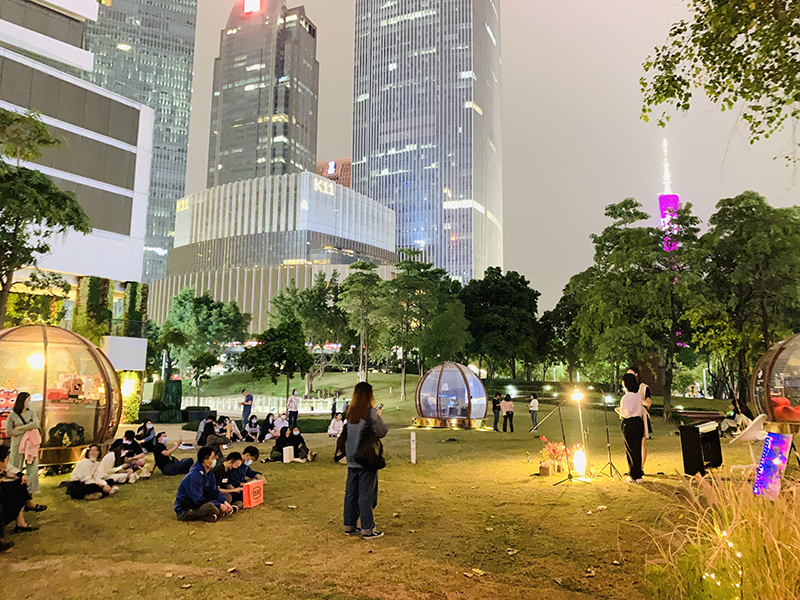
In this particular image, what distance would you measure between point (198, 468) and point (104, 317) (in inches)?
842

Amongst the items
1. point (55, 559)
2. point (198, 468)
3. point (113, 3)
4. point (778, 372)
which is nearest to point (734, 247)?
point (778, 372)

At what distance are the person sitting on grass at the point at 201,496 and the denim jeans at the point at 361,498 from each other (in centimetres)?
199

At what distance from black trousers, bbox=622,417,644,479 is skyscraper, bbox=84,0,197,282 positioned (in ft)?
524

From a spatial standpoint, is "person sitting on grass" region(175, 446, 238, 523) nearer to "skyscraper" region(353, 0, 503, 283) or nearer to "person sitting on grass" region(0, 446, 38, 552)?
"person sitting on grass" region(0, 446, 38, 552)

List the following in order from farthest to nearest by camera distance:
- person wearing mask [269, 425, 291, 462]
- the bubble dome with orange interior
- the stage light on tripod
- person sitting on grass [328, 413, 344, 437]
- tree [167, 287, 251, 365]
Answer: tree [167, 287, 251, 365], person sitting on grass [328, 413, 344, 437], the bubble dome with orange interior, person wearing mask [269, 425, 291, 462], the stage light on tripod

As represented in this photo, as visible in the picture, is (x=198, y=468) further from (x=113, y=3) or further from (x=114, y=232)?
(x=113, y=3)

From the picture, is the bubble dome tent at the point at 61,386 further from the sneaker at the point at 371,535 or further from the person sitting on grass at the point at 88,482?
the sneaker at the point at 371,535

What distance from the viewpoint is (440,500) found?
26.3 feet

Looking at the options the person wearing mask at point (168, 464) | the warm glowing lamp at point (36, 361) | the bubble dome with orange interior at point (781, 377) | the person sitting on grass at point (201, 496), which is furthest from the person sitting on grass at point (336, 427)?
the bubble dome with orange interior at point (781, 377)

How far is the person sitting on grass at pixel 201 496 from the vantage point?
22.4 feet

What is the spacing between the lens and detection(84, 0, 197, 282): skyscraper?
149000 millimetres

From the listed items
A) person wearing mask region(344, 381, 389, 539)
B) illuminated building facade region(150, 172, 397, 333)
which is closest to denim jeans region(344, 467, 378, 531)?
person wearing mask region(344, 381, 389, 539)

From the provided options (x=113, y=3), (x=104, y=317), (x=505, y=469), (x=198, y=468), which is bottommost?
(x=505, y=469)

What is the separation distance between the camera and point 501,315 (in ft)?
148
